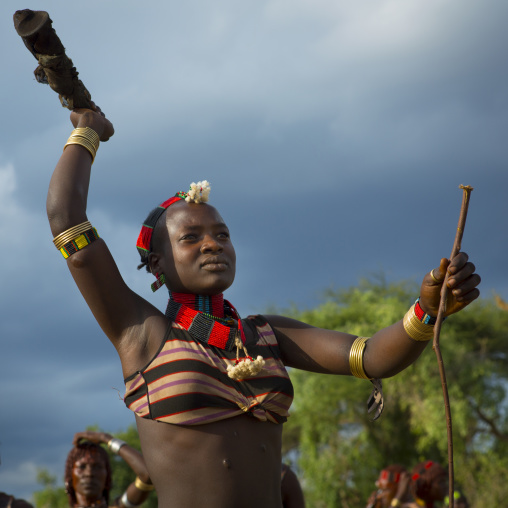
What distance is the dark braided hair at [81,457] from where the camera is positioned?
7012mm

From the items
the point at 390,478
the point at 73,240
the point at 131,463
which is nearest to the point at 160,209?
the point at 73,240

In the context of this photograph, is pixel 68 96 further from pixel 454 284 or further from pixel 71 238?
pixel 454 284

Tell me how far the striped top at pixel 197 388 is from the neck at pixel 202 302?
15 cm

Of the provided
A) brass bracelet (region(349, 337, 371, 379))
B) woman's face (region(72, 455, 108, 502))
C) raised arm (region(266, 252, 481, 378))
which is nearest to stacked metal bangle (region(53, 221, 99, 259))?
raised arm (region(266, 252, 481, 378))

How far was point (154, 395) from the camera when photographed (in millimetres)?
3223

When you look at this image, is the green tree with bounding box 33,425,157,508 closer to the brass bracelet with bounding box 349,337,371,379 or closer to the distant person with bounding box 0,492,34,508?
the distant person with bounding box 0,492,34,508

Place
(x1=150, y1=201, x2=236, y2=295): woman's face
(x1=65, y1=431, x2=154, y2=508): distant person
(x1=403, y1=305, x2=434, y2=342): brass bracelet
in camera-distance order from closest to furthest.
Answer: (x1=403, y1=305, x2=434, y2=342): brass bracelet
(x1=150, y1=201, x2=236, y2=295): woman's face
(x1=65, y1=431, x2=154, y2=508): distant person

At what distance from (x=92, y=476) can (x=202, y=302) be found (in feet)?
13.3

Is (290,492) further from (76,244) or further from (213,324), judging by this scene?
(76,244)

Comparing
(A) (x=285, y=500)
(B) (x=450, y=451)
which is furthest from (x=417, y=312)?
(A) (x=285, y=500)

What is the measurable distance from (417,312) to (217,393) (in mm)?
982

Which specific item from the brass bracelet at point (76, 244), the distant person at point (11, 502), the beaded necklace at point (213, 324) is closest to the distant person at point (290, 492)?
the distant person at point (11, 502)

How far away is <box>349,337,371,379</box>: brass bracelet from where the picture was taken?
355cm

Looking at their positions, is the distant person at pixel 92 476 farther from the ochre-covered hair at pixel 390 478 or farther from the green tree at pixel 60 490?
the green tree at pixel 60 490
